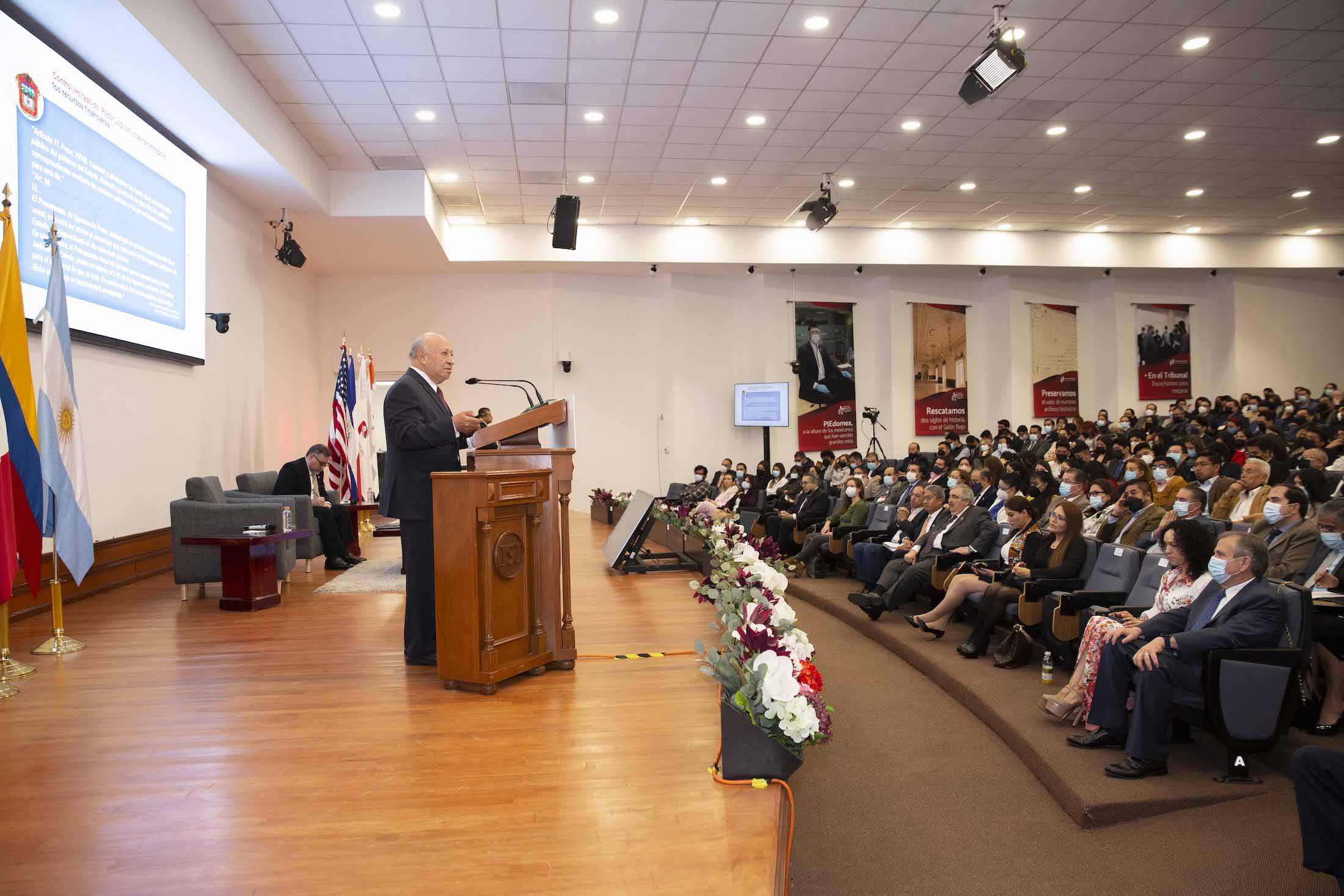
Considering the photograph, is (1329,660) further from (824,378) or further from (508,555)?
(824,378)

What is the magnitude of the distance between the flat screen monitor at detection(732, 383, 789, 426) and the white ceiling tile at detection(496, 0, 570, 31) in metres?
8.25

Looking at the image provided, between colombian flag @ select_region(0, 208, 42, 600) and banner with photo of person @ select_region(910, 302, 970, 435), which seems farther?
banner with photo of person @ select_region(910, 302, 970, 435)

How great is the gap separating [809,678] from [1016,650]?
8.20 ft

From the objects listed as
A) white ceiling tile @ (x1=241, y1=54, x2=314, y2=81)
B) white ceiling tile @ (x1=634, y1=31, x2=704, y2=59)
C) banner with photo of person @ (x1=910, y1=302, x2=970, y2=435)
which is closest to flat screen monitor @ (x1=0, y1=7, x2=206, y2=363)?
white ceiling tile @ (x1=241, y1=54, x2=314, y2=81)

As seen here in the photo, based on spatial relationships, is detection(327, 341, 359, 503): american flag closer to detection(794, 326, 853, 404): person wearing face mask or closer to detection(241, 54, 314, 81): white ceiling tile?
detection(241, 54, 314, 81): white ceiling tile

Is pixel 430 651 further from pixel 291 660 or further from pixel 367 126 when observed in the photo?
pixel 367 126

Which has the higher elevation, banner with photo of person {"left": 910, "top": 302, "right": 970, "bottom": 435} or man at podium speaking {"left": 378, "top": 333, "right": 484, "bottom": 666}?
banner with photo of person {"left": 910, "top": 302, "right": 970, "bottom": 435}

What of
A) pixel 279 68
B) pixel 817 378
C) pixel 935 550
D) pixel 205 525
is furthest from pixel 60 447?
pixel 817 378

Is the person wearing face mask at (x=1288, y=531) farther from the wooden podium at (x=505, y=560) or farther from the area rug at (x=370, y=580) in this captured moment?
the area rug at (x=370, y=580)

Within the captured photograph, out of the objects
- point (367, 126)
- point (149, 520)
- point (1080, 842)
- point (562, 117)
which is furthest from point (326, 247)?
point (1080, 842)

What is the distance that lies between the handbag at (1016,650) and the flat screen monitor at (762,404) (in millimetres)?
9642

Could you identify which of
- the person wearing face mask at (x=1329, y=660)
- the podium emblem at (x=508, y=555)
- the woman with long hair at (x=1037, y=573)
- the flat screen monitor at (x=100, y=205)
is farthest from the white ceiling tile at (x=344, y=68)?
the person wearing face mask at (x=1329, y=660)

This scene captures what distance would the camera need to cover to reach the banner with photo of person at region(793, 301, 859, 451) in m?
14.9

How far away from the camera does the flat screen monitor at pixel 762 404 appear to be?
14.5 metres
